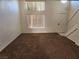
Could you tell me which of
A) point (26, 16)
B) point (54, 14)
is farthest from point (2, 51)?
point (54, 14)

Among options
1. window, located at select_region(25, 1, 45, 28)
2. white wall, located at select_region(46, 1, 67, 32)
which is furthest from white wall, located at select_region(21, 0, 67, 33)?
A: window, located at select_region(25, 1, 45, 28)

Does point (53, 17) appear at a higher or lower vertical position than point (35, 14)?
lower

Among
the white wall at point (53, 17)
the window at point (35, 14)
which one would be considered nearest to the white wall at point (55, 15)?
the white wall at point (53, 17)

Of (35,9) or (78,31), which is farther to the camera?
(35,9)

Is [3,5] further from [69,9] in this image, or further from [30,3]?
[69,9]

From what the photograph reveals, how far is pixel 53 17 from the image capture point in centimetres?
559

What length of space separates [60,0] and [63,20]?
0.92m

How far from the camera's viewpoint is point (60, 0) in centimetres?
545

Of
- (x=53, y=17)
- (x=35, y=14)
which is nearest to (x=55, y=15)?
(x=53, y=17)

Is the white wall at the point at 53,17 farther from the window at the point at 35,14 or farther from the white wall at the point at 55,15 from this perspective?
the window at the point at 35,14

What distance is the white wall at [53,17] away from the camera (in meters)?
5.50

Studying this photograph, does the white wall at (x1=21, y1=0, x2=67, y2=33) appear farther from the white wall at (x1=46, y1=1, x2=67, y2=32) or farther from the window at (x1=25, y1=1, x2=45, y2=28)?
the window at (x1=25, y1=1, x2=45, y2=28)

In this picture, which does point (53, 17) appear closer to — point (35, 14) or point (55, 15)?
point (55, 15)

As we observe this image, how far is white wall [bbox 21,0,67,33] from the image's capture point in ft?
18.1
